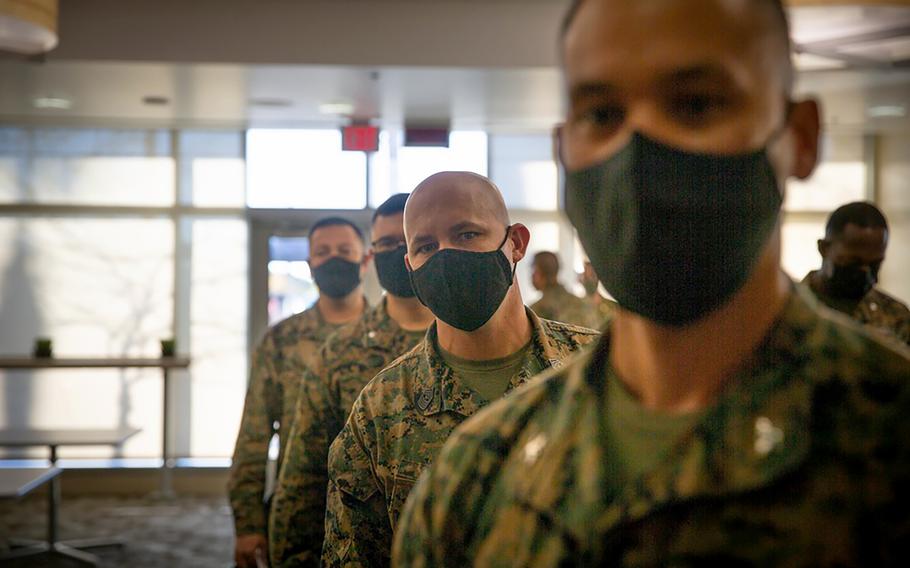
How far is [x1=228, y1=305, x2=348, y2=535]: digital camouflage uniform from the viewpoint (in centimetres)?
341

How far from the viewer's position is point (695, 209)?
0.67 meters

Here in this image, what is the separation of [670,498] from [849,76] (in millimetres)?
7330

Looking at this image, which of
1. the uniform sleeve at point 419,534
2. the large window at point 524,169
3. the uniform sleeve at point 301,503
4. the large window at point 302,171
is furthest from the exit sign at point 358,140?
the uniform sleeve at point 419,534

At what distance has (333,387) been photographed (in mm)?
2707

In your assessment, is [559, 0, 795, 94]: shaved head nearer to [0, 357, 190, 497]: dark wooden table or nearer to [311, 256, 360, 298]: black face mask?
[311, 256, 360, 298]: black face mask

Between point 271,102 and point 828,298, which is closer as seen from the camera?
point 828,298

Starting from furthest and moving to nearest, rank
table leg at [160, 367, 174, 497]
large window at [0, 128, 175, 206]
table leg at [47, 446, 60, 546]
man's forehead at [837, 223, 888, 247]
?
large window at [0, 128, 175, 206]
table leg at [160, 367, 174, 497]
table leg at [47, 446, 60, 546]
man's forehead at [837, 223, 888, 247]

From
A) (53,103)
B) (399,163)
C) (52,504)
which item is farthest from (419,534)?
(399,163)

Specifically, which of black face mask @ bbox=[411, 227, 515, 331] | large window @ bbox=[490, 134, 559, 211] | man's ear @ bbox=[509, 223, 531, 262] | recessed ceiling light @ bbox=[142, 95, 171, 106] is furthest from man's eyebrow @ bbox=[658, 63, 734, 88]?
large window @ bbox=[490, 134, 559, 211]

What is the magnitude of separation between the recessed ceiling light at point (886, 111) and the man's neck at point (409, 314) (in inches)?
273

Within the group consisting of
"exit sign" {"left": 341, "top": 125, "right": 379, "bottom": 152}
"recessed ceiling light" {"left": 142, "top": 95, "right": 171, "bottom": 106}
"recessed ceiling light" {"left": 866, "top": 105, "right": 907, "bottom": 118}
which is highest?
"recessed ceiling light" {"left": 866, "top": 105, "right": 907, "bottom": 118}

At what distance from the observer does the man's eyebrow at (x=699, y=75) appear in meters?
0.66

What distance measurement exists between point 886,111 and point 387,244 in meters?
7.16

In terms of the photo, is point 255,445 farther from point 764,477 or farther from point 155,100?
point 155,100
